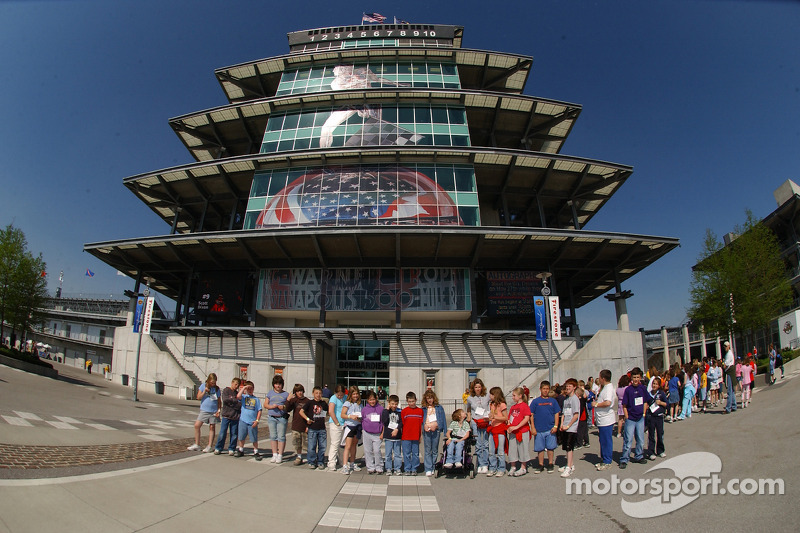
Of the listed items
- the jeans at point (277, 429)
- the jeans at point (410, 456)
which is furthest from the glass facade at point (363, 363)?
the jeans at point (410, 456)

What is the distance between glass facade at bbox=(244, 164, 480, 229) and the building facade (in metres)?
0.11

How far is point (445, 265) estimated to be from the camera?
2798 centimetres

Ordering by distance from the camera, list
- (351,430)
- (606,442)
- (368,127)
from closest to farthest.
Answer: (606,442), (351,430), (368,127)

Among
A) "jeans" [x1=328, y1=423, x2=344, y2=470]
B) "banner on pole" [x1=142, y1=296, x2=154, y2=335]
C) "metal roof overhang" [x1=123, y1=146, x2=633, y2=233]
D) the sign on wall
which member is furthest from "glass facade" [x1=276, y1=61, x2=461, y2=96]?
"jeans" [x1=328, y1=423, x2=344, y2=470]

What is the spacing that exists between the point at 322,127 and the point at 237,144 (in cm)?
1115

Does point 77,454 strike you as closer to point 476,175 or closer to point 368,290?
point 368,290

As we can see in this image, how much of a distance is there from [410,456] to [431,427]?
0.85 m

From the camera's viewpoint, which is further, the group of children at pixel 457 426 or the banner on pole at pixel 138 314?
the banner on pole at pixel 138 314

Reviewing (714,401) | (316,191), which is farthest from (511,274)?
(316,191)

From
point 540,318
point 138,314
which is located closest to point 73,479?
point 540,318

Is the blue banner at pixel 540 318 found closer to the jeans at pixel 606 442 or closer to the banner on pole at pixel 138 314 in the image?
the jeans at pixel 606 442

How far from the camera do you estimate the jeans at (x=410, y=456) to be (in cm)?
897

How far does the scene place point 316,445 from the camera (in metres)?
9.29

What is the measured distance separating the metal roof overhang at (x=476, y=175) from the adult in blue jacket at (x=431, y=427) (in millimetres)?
22131
